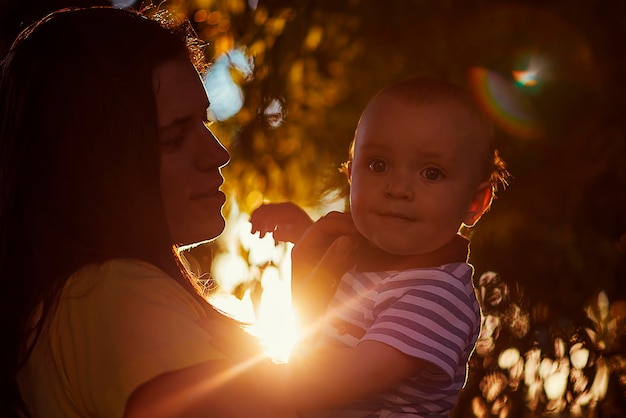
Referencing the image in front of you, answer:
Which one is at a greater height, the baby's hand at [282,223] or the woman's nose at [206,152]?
the woman's nose at [206,152]

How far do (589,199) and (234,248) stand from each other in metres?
1.39

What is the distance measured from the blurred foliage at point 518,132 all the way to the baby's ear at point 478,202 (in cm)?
133

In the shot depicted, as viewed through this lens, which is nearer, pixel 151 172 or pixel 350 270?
pixel 151 172

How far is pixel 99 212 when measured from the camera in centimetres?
169

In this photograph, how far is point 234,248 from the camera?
12.4 ft

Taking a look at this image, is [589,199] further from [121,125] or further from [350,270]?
[121,125]

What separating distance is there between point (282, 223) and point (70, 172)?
1.04m

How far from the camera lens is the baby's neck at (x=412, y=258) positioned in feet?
7.01

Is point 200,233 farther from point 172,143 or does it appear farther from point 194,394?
point 194,394

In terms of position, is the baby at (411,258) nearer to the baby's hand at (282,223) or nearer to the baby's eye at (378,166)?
the baby's eye at (378,166)

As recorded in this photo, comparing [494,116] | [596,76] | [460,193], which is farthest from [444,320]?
[596,76]

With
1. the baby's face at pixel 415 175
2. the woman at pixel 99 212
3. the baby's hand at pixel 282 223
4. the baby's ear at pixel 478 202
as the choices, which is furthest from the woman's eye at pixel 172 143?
the baby's hand at pixel 282 223

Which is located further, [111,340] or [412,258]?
[412,258]

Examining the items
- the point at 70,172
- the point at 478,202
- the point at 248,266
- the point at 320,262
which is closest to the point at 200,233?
the point at 70,172
